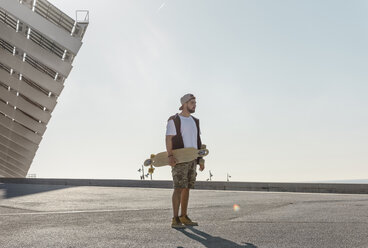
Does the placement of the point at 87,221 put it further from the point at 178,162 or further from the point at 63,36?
the point at 63,36

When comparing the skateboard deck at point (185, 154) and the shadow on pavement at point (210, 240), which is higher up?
the skateboard deck at point (185, 154)

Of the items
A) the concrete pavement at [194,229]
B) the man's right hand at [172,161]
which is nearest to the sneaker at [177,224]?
the concrete pavement at [194,229]

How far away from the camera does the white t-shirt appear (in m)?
5.01

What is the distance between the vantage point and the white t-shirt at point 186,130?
5.01 metres

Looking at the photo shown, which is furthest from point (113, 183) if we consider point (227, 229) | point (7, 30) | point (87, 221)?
point (227, 229)

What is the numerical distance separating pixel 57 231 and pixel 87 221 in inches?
36.0

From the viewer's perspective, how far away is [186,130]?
5051 mm

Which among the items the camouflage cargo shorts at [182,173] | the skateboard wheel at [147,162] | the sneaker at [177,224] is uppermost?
the skateboard wheel at [147,162]

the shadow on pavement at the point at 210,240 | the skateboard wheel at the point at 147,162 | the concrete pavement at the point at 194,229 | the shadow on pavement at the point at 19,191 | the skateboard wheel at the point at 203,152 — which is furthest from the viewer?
the shadow on pavement at the point at 19,191

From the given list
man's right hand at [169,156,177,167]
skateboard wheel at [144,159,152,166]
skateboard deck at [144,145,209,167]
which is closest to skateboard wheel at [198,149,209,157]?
skateboard deck at [144,145,209,167]

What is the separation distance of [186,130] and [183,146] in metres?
0.21

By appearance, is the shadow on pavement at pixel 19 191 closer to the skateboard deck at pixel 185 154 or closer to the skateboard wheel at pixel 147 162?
the skateboard wheel at pixel 147 162

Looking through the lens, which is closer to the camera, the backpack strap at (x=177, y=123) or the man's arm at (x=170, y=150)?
the man's arm at (x=170, y=150)

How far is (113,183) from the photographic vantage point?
64.3ft
